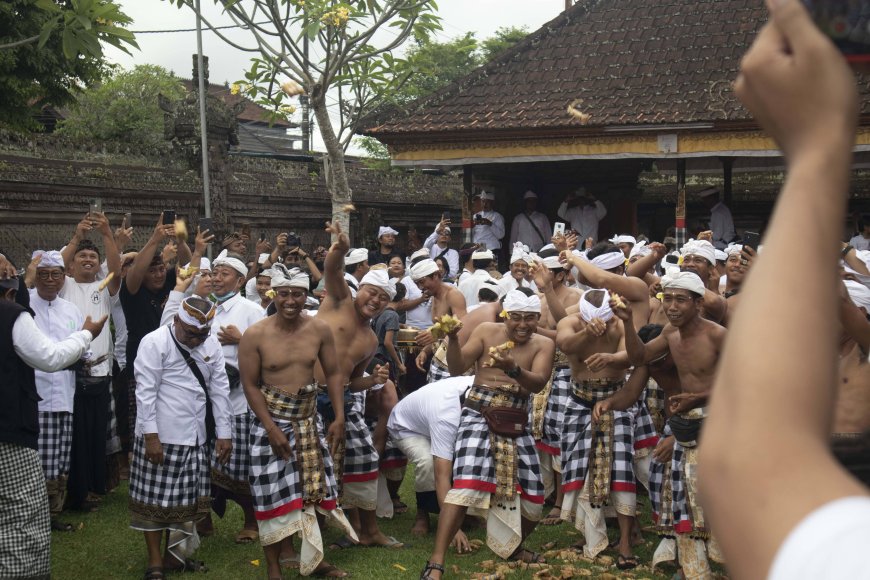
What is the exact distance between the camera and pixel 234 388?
7.98 m

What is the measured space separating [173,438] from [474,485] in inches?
81.7

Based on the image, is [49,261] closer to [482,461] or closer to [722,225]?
[482,461]

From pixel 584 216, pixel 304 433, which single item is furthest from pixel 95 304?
pixel 584 216

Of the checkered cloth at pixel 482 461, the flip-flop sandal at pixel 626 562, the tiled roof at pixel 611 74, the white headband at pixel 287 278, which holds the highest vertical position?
the tiled roof at pixel 611 74

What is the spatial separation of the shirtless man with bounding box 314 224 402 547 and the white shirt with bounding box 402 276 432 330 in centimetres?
320

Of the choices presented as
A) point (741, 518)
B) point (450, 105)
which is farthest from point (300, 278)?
point (450, 105)

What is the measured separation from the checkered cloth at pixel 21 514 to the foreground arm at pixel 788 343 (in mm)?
5498

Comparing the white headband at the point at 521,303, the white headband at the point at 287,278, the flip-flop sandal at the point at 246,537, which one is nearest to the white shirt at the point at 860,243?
the white headband at the point at 521,303

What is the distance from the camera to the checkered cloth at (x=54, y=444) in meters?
7.97

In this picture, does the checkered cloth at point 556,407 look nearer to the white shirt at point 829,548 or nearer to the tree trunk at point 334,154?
the tree trunk at point 334,154

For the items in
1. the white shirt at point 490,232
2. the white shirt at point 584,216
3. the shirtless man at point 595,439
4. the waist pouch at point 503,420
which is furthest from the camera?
the white shirt at point 584,216

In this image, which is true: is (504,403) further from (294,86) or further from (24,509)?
(294,86)

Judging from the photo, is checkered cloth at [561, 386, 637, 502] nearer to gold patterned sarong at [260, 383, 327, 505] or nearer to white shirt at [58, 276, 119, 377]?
gold patterned sarong at [260, 383, 327, 505]

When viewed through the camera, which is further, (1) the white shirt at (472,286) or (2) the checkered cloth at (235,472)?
(1) the white shirt at (472,286)
